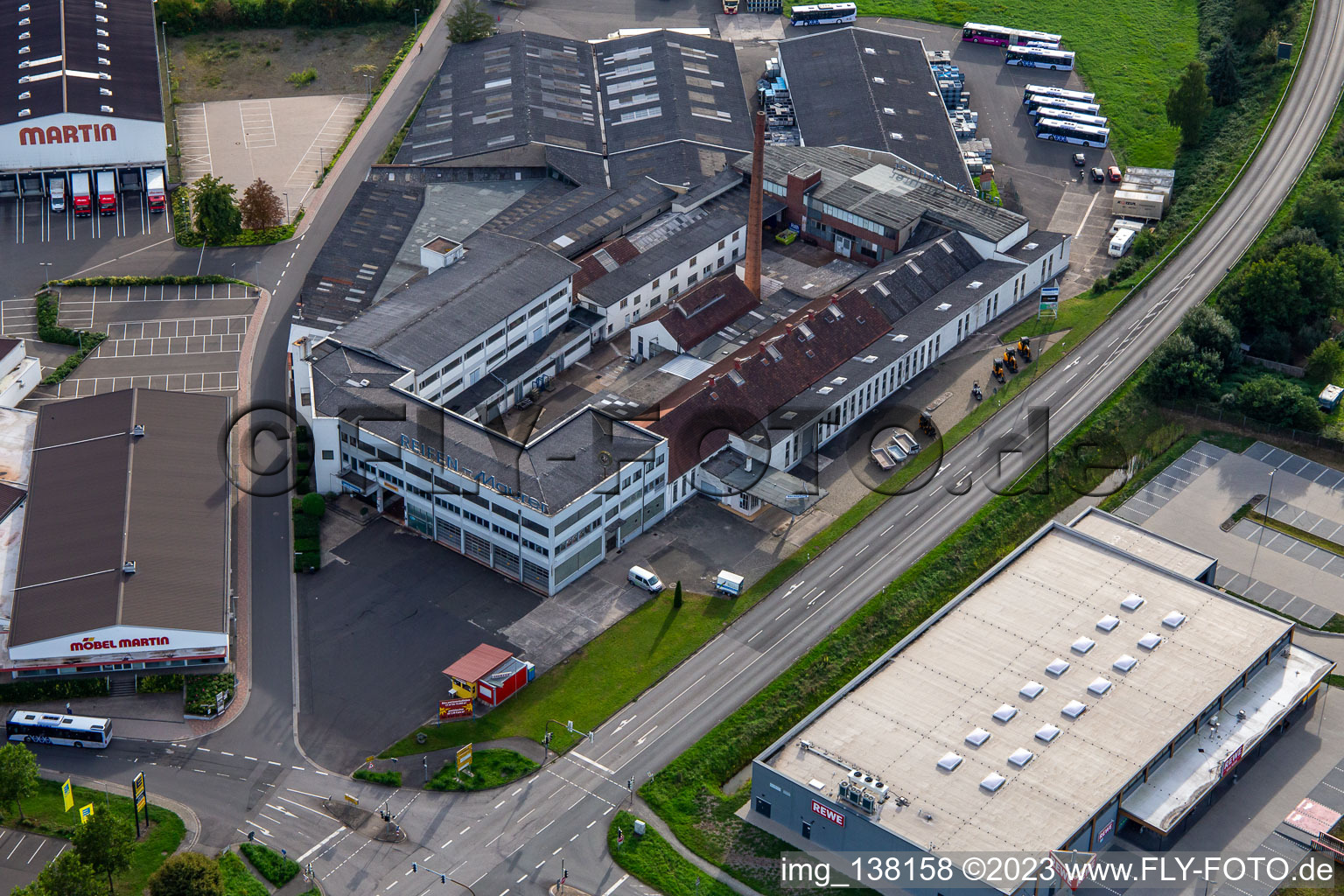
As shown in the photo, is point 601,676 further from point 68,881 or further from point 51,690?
point 51,690

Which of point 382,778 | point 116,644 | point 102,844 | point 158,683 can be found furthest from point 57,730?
point 382,778

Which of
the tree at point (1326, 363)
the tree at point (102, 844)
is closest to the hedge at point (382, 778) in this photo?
the tree at point (102, 844)

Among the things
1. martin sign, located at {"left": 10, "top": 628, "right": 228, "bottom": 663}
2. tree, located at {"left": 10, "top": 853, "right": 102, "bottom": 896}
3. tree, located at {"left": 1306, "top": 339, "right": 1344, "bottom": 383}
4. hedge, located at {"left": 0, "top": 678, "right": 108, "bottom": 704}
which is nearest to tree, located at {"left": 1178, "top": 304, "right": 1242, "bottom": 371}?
tree, located at {"left": 1306, "top": 339, "right": 1344, "bottom": 383}

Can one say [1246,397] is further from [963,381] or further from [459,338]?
[459,338]

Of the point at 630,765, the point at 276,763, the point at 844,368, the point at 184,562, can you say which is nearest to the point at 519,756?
the point at 630,765

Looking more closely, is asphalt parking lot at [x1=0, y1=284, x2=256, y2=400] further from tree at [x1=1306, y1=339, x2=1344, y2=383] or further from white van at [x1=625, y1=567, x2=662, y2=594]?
tree at [x1=1306, y1=339, x2=1344, y2=383]
